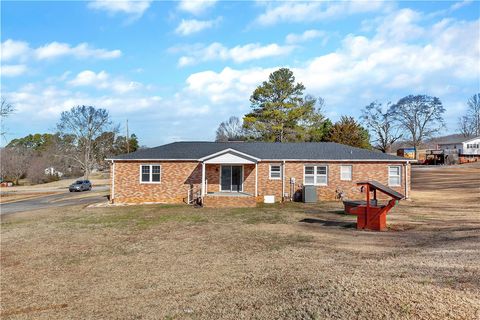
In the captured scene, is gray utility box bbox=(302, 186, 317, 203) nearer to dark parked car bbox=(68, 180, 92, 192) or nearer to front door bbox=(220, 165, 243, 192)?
front door bbox=(220, 165, 243, 192)

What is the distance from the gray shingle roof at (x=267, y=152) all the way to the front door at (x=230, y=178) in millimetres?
1793

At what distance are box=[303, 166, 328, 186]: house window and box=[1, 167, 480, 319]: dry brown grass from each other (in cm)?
793

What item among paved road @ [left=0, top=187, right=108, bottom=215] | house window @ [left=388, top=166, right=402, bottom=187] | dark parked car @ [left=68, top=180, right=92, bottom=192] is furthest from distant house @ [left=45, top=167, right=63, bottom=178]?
house window @ [left=388, top=166, right=402, bottom=187]

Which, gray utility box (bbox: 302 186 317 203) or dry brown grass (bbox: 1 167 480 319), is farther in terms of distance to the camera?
gray utility box (bbox: 302 186 317 203)

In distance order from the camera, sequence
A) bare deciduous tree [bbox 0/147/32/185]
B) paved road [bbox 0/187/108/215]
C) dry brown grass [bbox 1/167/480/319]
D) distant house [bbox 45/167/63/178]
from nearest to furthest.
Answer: dry brown grass [bbox 1/167/480/319] → paved road [bbox 0/187/108/215] → bare deciduous tree [bbox 0/147/32/185] → distant house [bbox 45/167/63/178]

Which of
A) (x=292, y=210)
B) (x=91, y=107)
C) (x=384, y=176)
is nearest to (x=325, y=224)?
(x=292, y=210)

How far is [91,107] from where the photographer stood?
2571 inches

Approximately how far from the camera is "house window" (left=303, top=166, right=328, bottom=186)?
25312 millimetres

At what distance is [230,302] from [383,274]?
3406 mm

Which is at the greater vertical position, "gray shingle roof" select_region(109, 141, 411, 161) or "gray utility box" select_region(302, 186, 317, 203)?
"gray shingle roof" select_region(109, 141, 411, 161)

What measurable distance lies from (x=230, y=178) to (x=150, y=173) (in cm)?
577

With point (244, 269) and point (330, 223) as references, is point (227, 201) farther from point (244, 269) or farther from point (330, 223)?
point (244, 269)

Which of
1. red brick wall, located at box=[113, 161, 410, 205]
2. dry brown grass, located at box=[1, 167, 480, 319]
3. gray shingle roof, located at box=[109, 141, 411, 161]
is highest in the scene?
gray shingle roof, located at box=[109, 141, 411, 161]

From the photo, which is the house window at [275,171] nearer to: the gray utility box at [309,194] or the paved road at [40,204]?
the gray utility box at [309,194]
